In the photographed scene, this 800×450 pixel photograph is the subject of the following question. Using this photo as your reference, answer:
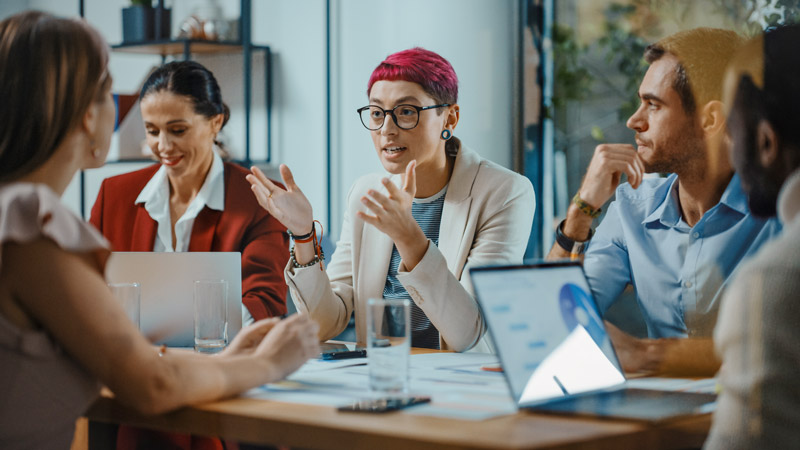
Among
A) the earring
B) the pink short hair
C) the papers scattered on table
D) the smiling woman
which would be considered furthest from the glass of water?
the pink short hair

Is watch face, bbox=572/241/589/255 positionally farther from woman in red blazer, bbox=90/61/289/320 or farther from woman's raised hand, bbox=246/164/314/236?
woman in red blazer, bbox=90/61/289/320

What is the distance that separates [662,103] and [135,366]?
4.22ft

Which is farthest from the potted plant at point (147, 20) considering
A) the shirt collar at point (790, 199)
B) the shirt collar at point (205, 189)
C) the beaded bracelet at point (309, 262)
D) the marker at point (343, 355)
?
the shirt collar at point (790, 199)

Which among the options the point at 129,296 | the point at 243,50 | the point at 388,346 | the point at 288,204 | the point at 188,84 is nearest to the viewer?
the point at 388,346

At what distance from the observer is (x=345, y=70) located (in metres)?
4.07

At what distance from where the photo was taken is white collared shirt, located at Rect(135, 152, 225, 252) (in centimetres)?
247

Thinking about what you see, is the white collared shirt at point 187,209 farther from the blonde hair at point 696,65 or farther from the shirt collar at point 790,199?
the shirt collar at point 790,199

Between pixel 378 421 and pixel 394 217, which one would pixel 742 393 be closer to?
pixel 378 421

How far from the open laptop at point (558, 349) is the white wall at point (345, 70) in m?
2.49

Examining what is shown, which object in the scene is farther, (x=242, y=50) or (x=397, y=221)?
(x=242, y=50)

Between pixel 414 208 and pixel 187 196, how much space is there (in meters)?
0.72

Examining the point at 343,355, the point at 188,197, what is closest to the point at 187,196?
the point at 188,197

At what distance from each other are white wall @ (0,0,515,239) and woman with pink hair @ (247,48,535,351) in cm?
149

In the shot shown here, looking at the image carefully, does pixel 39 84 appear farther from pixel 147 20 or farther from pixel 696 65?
pixel 147 20
